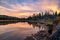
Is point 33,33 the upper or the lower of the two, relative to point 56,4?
lower

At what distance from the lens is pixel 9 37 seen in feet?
4.50

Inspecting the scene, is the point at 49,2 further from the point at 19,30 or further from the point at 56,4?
the point at 19,30

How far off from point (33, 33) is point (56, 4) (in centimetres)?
49

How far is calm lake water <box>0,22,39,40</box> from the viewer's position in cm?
138

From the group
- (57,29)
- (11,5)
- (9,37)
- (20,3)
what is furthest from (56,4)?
(9,37)

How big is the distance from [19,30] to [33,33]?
183 mm

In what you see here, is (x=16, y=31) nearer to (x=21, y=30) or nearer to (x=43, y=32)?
(x=21, y=30)

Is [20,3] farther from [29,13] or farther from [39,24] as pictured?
[39,24]

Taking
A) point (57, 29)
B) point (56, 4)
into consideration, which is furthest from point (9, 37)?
point (56, 4)

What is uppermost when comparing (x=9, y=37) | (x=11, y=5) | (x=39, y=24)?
(x=11, y=5)

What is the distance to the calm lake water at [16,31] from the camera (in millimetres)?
1375

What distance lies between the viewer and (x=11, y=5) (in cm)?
143

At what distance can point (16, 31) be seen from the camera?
139 cm

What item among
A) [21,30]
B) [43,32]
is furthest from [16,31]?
[43,32]
